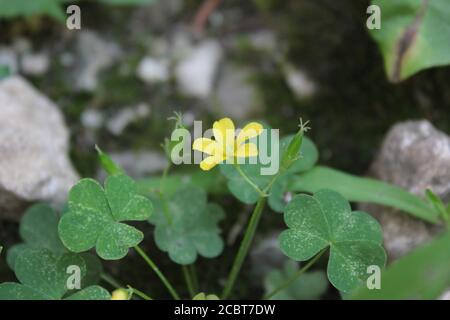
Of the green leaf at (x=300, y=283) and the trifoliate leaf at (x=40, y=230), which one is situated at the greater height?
the trifoliate leaf at (x=40, y=230)

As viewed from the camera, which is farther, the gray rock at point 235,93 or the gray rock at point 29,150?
the gray rock at point 235,93

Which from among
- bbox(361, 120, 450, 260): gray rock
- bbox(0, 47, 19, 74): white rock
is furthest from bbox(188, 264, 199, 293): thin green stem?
bbox(0, 47, 19, 74): white rock

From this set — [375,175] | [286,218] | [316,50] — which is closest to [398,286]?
[286,218]

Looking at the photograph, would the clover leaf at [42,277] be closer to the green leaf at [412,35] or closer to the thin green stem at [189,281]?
the thin green stem at [189,281]

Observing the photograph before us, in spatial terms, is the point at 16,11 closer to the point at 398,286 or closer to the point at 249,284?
the point at 249,284

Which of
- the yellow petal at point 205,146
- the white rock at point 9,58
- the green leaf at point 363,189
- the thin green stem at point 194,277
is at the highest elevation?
the yellow petal at point 205,146

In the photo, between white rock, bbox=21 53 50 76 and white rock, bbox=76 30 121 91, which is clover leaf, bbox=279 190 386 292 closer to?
white rock, bbox=76 30 121 91
